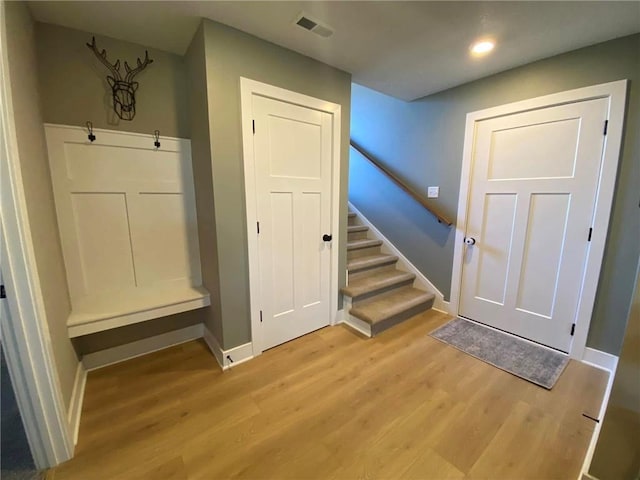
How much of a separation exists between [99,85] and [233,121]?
953 millimetres

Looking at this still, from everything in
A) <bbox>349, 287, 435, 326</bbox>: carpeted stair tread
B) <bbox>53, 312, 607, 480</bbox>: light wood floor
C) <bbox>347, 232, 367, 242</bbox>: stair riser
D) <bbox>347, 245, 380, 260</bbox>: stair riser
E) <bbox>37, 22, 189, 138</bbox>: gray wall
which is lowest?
<bbox>53, 312, 607, 480</bbox>: light wood floor

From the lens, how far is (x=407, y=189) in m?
2.91

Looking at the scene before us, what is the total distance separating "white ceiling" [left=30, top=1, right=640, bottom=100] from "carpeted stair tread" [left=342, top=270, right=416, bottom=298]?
200 centimetres

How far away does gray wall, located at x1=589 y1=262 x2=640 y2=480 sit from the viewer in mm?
1043

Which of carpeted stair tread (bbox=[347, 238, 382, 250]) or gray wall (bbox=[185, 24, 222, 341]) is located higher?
gray wall (bbox=[185, 24, 222, 341])

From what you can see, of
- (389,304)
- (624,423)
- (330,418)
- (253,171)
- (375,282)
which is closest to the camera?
(624,423)

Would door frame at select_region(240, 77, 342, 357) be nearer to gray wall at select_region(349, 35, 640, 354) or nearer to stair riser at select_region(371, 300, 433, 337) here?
stair riser at select_region(371, 300, 433, 337)

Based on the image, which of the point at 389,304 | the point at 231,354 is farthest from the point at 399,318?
the point at 231,354

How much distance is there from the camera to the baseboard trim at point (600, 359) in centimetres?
190

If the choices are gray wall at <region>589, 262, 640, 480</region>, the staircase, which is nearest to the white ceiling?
gray wall at <region>589, 262, 640, 480</region>

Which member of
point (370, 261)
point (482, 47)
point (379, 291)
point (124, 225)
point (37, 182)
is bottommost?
point (379, 291)

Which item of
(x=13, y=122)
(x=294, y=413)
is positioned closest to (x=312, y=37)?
(x=13, y=122)

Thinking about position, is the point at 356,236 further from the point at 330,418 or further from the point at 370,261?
the point at 330,418

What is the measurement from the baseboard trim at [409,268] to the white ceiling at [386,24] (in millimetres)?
1870
